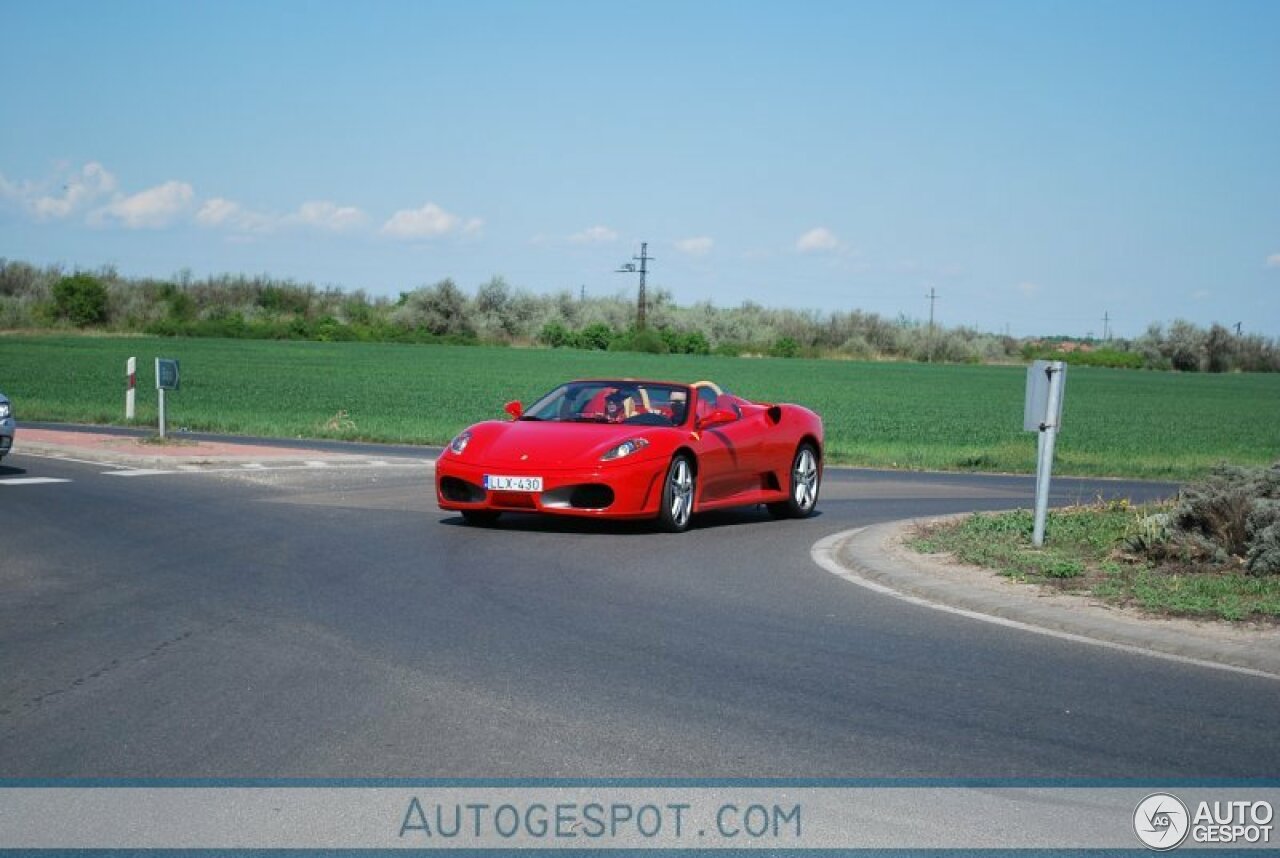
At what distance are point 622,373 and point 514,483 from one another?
210 ft

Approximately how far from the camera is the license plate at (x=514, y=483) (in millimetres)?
13172

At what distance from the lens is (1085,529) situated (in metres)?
12.7

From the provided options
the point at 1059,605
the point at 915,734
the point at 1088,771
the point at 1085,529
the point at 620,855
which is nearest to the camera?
the point at 620,855

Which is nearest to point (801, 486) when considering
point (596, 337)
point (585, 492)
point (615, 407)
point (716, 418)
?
point (716, 418)

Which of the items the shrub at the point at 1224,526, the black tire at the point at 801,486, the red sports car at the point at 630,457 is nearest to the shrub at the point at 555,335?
the black tire at the point at 801,486

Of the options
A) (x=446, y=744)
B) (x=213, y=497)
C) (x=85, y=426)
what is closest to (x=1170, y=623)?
(x=446, y=744)

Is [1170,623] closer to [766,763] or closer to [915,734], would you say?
[915,734]

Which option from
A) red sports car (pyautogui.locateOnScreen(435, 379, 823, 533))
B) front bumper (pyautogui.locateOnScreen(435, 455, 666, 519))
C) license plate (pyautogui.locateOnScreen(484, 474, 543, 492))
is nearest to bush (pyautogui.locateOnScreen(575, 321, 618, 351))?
red sports car (pyautogui.locateOnScreen(435, 379, 823, 533))

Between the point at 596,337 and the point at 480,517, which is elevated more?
the point at 480,517

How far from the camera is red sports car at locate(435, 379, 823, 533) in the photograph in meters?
13.2

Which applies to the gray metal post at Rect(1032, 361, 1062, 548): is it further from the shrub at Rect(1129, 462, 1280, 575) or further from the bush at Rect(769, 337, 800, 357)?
the bush at Rect(769, 337, 800, 357)

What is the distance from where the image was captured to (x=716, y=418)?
14.5 m

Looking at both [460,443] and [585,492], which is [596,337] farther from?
[585,492]

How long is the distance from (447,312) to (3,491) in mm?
111973
